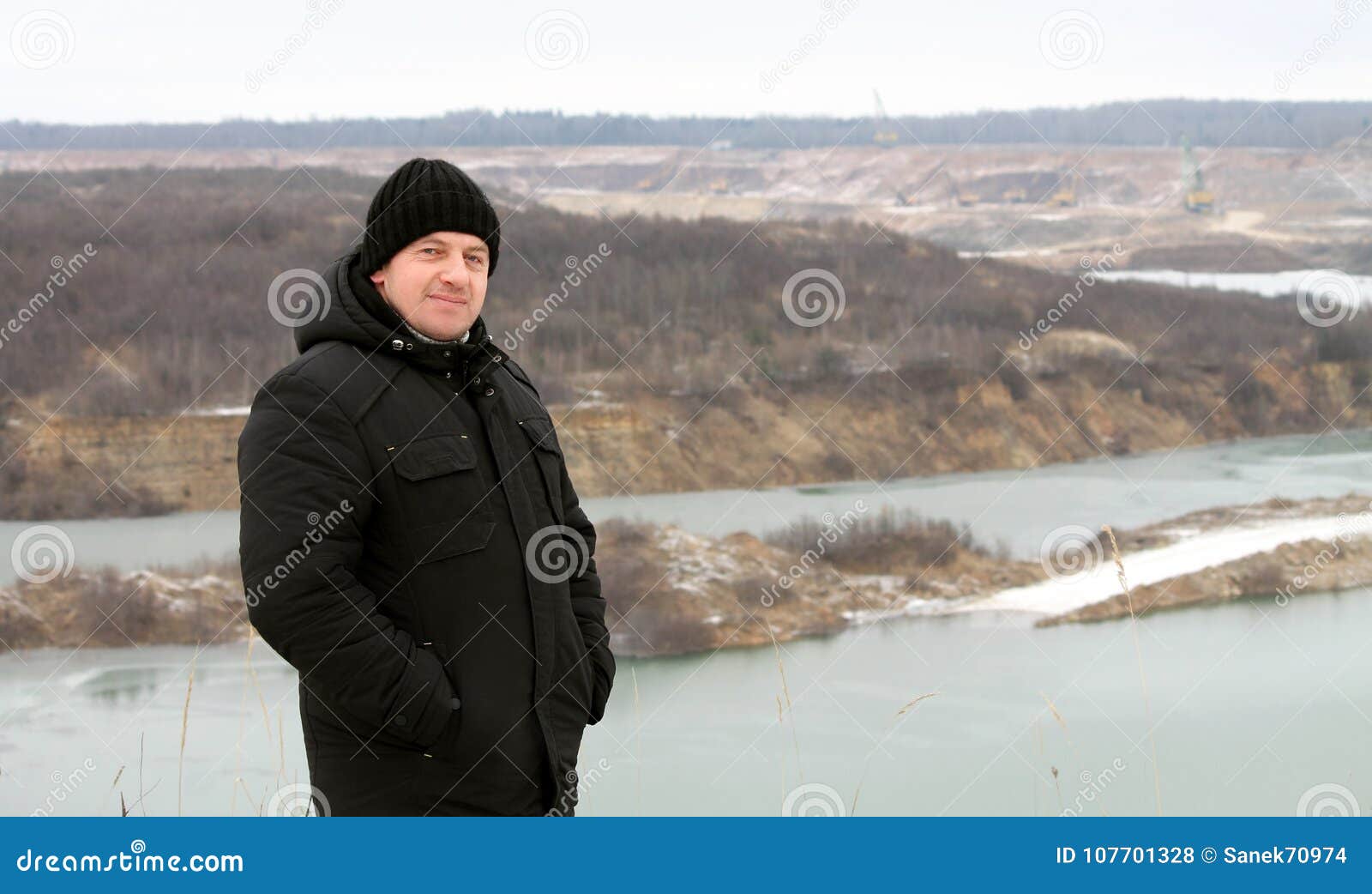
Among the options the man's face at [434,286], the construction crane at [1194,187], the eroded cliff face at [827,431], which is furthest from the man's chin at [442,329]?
the construction crane at [1194,187]

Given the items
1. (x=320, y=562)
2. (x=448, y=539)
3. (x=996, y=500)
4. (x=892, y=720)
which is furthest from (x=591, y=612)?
(x=996, y=500)

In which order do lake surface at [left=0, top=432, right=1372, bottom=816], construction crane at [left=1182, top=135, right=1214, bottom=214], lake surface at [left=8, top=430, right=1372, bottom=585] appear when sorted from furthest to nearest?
construction crane at [left=1182, top=135, right=1214, bottom=214] → lake surface at [left=8, top=430, right=1372, bottom=585] → lake surface at [left=0, top=432, right=1372, bottom=816]

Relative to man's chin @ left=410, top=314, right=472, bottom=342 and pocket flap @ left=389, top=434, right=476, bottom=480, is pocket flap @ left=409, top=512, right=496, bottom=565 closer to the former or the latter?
→ pocket flap @ left=389, top=434, right=476, bottom=480

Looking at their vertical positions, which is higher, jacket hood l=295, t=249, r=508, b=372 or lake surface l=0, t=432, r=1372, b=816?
lake surface l=0, t=432, r=1372, b=816

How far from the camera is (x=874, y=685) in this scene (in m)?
14.5

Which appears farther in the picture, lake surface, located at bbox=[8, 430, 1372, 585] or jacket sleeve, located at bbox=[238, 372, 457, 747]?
lake surface, located at bbox=[8, 430, 1372, 585]

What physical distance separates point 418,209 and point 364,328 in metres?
0.22

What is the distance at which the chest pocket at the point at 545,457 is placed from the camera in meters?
2.18

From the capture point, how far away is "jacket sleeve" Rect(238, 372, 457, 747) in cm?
187

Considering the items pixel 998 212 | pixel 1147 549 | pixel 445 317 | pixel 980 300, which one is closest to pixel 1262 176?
pixel 998 212

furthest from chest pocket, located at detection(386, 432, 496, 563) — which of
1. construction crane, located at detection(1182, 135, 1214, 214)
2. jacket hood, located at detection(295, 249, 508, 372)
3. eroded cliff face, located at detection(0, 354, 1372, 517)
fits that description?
construction crane, located at detection(1182, 135, 1214, 214)

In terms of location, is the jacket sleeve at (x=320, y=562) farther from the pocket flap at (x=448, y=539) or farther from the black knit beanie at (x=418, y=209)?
the black knit beanie at (x=418, y=209)

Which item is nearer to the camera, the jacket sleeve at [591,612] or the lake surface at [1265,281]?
the jacket sleeve at [591,612]
